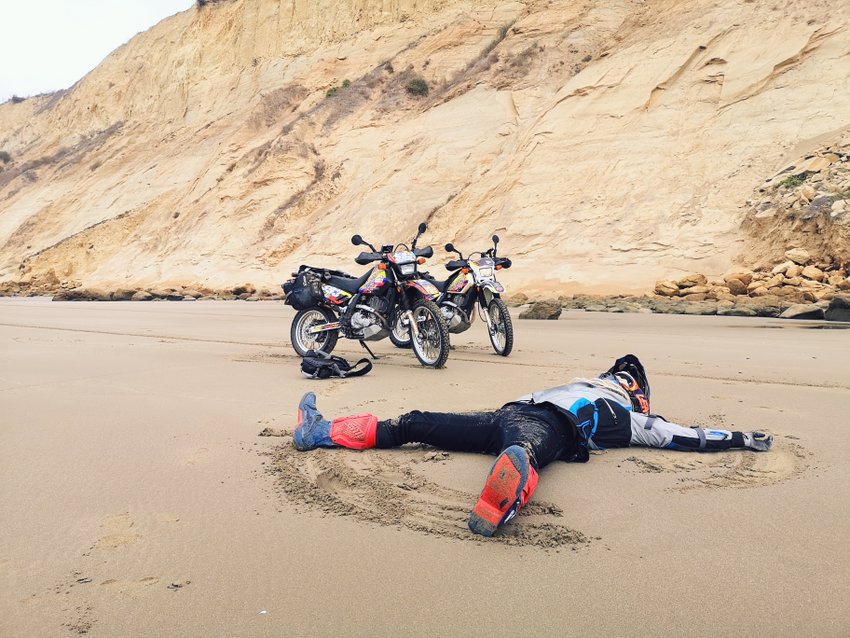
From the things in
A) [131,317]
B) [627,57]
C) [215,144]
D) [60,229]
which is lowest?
[131,317]

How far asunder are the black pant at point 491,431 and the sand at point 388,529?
3.4 inches

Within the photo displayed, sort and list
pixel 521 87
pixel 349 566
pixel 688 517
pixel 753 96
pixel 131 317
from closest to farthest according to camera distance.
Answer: pixel 349 566, pixel 688 517, pixel 131 317, pixel 753 96, pixel 521 87

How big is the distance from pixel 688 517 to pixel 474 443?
3.69 ft

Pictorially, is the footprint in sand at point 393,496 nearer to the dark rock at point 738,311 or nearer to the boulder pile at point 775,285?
the dark rock at point 738,311

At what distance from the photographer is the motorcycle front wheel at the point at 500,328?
7777 millimetres

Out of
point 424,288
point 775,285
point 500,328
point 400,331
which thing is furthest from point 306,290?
point 775,285

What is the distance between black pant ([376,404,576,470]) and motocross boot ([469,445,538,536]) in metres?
0.51

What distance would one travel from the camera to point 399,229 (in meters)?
24.0

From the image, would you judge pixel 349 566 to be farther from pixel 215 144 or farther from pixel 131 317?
pixel 215 144

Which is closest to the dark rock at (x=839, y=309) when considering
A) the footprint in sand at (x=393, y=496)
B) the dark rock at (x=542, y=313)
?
the dark rock at (x=542, y=313)

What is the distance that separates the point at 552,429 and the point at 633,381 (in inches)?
33.4

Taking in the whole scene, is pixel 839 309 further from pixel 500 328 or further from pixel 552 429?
pixel 552 429

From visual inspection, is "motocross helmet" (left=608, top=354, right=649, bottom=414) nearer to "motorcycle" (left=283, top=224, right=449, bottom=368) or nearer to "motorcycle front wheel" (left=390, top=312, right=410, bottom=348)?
"motorcycle" (left=283, top=224, right=449, bottom=368)

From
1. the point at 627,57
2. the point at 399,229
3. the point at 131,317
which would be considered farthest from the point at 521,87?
the point at 131,317
